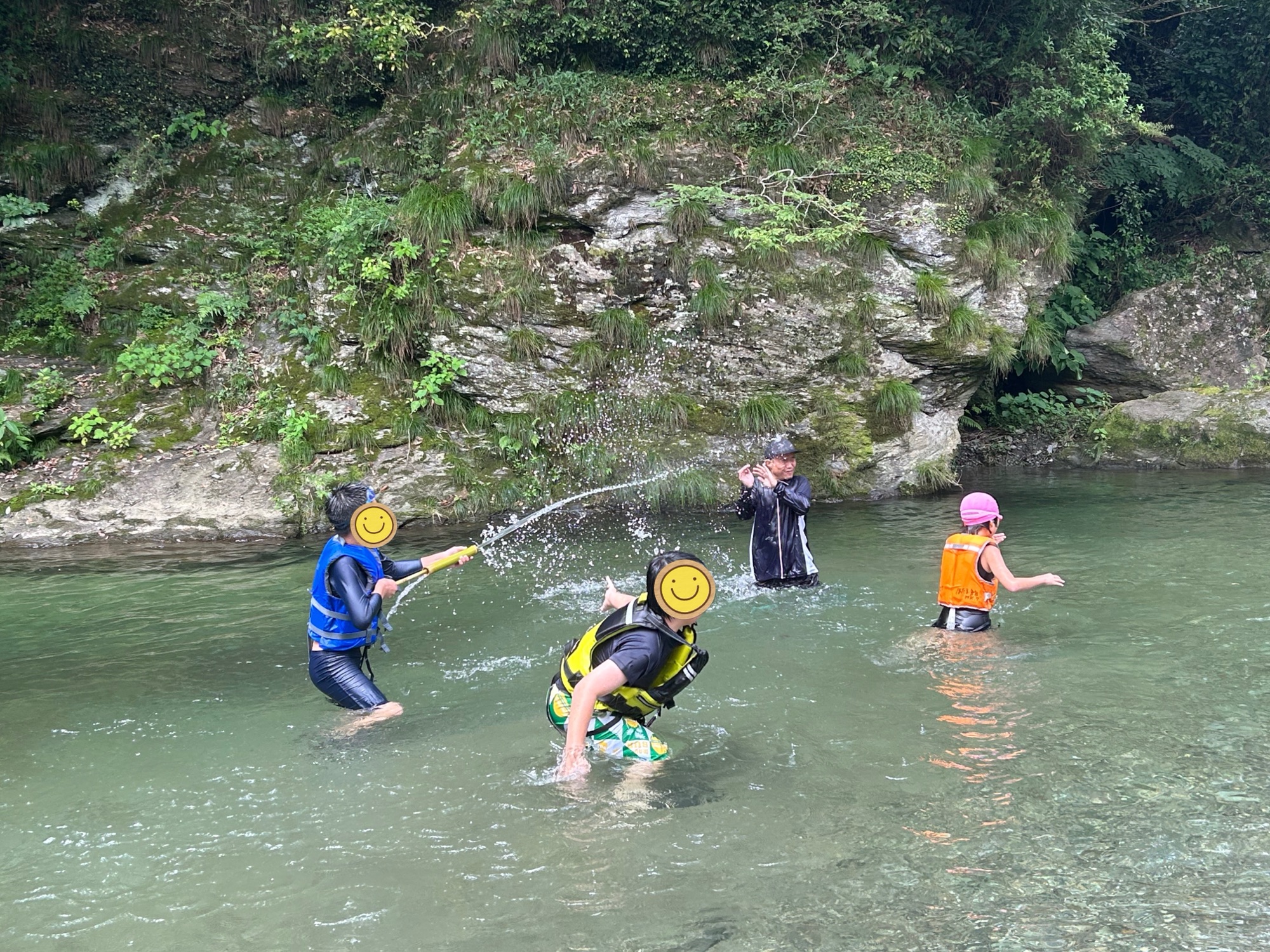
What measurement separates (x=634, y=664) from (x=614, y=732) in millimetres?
685

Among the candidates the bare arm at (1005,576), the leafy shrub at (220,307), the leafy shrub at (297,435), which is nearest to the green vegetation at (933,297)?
the bare arm at (1005,576)

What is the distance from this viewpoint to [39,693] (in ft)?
20.7

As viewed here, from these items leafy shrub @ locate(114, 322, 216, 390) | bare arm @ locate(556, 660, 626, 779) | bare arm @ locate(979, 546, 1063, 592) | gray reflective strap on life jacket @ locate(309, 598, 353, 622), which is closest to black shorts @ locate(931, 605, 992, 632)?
bare arm @ locate(979, 546, 1063, 592)

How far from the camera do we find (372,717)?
18.1 ft

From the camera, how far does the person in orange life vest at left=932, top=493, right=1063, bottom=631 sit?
6.45 m

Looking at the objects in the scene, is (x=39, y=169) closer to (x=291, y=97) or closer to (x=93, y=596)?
(x=291, y=97)

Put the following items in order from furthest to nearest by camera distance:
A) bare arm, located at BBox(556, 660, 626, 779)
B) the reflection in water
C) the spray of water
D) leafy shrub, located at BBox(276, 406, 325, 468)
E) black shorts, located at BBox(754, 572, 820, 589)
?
leafy shrub, located at BBox(276, 406, 325, 468) < the spray of water < black shorts, located at BBox(754, 572, 820, 589) < the reflection in water < bare arm, located at BBox(556, 660, 626, 779)

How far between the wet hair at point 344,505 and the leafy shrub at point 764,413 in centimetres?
794

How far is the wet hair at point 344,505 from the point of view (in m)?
5.26

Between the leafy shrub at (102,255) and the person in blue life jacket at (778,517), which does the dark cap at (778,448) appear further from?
the leafy shrub at (102,255)

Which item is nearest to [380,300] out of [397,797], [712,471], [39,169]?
[712,471]

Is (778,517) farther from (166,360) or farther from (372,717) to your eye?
(166,360)

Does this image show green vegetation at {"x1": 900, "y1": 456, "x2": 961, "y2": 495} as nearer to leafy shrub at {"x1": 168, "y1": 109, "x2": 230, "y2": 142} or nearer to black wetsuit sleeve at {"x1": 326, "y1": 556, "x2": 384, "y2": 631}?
black wetsuit sleeve at {"x1": 326, "y1": 556, "x2": 384, "y2": 631}

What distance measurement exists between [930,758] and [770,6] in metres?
13.1
